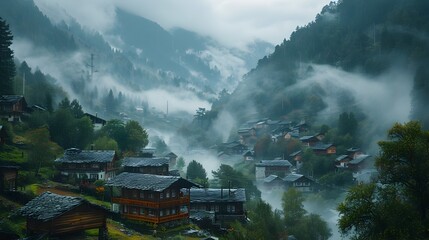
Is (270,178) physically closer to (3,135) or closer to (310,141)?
(310,141)

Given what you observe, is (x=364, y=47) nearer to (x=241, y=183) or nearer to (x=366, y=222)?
(x=241, y=183)

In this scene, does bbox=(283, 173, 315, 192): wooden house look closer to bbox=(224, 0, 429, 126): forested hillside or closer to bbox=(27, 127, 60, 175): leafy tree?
bbox=(224, 0, 429, 126): forested hillside

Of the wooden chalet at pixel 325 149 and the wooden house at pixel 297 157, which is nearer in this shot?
the wooden chalet at pixel 325 149

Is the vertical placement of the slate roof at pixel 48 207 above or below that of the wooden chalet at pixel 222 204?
above

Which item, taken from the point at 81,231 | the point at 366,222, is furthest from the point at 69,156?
the point at 366,222

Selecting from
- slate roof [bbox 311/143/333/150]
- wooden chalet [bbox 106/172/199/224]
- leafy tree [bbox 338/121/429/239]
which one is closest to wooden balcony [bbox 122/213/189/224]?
wooden chalet [bbox 106/172/199/224]

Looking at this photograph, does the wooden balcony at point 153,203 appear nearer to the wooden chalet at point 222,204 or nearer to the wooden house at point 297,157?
the wooden chalet at point 222,204

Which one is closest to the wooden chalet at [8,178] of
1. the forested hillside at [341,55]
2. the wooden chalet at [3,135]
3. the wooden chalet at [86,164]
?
the wooden chalet at [3,135]
